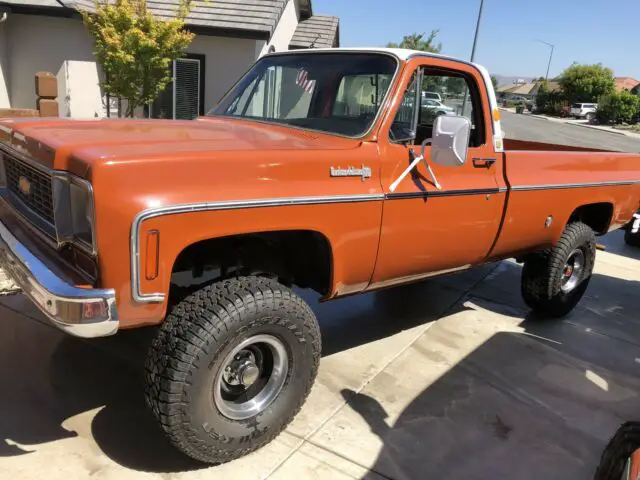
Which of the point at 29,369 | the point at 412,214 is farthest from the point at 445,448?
the point at 29,369

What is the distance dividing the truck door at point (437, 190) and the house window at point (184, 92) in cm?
862

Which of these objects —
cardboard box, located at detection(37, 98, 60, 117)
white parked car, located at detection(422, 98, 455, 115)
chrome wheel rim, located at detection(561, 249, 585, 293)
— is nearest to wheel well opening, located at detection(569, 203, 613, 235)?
chrome wheel rim, located at detection(561, 249, 585, 293)

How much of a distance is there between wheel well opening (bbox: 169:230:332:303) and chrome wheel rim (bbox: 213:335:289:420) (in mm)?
421

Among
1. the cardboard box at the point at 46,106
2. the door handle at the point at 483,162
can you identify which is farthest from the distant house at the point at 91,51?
the door handle at the point at 483,162

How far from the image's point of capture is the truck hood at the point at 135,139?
90.2 inches

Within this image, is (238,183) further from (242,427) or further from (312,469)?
(312,469)

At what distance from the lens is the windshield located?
3354 millimetres

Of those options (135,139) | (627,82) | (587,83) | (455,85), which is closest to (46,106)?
(135,139)

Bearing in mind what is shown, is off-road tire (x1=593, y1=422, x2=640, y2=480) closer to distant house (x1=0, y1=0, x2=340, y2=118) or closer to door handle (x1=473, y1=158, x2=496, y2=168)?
door handle (x1=473, y1=158, x2=496, y2=168)

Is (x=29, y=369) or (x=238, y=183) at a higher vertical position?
(x=238, y=183)

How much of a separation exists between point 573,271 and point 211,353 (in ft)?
12.5

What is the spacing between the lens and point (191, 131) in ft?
10.1

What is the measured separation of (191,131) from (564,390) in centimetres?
295

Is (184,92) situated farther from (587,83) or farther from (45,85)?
(587,83)
